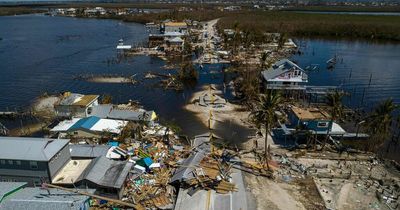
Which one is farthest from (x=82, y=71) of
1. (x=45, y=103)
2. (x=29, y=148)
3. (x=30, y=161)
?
(x=30, y=161)

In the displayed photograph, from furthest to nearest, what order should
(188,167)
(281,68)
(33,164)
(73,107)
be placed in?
(281,68) < (73,107) < (188,167) < (33,164)

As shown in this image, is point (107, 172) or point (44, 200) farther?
point (107, 172)

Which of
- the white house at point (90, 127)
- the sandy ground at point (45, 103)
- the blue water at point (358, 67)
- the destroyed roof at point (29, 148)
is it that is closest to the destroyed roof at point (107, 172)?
the destroyed roof at point (29, 148)

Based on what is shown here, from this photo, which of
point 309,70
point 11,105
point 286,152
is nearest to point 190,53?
point 309,70

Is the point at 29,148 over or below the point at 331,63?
over

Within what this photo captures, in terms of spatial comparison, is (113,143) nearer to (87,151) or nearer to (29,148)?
(87,151)

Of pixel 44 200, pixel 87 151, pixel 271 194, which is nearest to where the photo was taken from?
pixel 44 200

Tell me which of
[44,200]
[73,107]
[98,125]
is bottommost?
[98,125]

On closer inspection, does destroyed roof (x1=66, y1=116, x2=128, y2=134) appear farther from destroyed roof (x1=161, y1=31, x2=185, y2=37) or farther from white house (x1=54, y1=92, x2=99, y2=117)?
destroyed roof (x1=161, y1=31, x2=185, y2=37)
